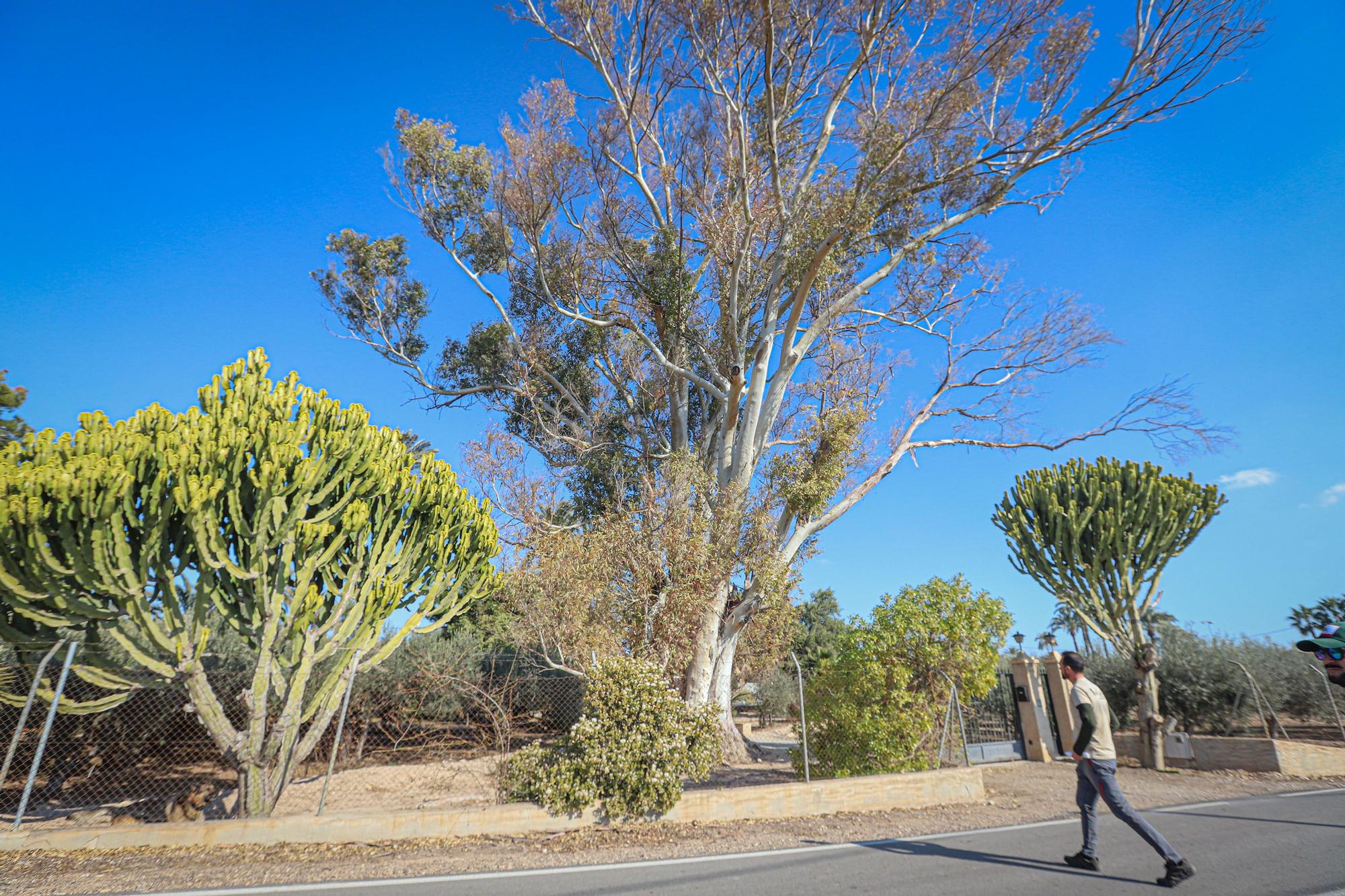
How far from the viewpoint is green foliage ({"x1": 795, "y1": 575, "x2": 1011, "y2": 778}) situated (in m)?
9.72

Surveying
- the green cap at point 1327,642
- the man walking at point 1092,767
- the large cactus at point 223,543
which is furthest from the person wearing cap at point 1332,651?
the large cactus at point 223,543

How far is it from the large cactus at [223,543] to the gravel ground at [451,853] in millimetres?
1859

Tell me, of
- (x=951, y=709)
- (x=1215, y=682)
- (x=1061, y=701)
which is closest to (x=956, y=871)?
(x=951, y=709)

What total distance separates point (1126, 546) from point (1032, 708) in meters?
4.07

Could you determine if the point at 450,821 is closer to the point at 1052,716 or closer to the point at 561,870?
the point at 561,870

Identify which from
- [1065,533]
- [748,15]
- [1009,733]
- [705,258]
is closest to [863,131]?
[748,15]

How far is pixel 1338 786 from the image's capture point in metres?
10.8

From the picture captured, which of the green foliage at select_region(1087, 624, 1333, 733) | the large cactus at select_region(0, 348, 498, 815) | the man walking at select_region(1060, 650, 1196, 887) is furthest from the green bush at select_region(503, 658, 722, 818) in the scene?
the green foliage at select_region(1087, 624, 1333, 733)

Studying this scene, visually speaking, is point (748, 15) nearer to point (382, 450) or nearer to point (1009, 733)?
point (382, 450)

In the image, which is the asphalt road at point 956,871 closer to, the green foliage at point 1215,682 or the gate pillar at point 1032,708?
the gate pillar at point 1032,708

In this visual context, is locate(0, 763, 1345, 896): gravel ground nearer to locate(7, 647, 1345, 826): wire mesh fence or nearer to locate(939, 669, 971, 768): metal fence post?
locate(7, 647, 1345, 826): wire mesh fence

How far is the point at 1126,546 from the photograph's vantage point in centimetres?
1438

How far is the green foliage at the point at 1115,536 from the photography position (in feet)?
47.0

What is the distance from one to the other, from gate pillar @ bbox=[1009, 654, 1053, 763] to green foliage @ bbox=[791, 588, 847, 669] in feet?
52.9
